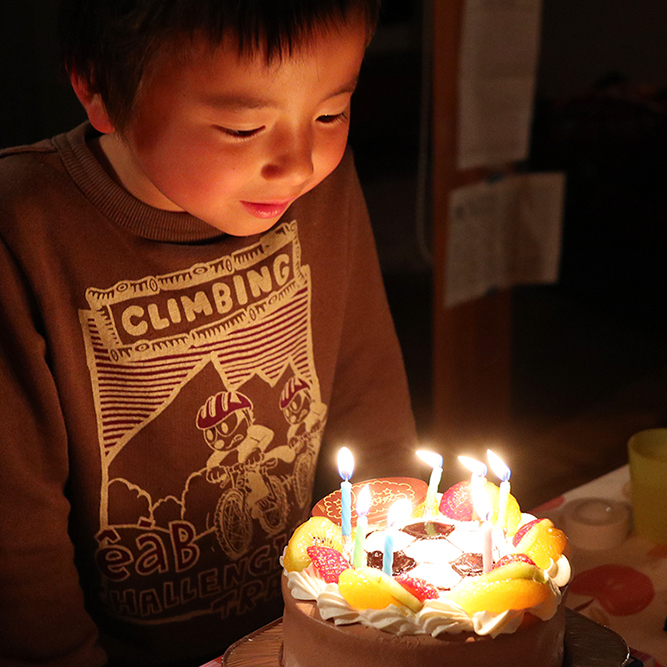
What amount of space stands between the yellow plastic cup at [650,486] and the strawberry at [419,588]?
18.0 inches

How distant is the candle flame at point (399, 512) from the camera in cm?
88

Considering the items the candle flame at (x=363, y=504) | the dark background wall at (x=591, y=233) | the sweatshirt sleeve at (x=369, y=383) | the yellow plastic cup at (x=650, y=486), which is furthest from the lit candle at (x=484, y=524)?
the dark background wall at (x=591, y=233)

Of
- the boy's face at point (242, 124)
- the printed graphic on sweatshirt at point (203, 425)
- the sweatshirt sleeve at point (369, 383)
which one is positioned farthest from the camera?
the sweatshirt sleeve at point (369, 383)

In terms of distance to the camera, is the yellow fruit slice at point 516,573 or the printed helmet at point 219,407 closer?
the yellow fruit slice at point 516,573

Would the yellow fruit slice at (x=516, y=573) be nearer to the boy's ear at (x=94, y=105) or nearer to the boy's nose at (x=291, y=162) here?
the boy's nose at (x=291, y=162)

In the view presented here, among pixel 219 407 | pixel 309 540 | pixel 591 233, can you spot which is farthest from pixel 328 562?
pixel 591 233

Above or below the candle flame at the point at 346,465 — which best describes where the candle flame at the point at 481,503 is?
below

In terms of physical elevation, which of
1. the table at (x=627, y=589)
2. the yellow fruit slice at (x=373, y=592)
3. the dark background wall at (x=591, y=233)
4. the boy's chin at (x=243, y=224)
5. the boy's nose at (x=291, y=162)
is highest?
the boy's nose at (x=291, y=162)

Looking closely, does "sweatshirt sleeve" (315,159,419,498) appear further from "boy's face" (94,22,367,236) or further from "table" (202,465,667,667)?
"boy's face" (94,22,367,236)

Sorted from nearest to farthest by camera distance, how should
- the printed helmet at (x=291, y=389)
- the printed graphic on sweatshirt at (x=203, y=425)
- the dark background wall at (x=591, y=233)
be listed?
the printed graphic on sweatshirt at (x=203, y=425)
the printed helmet at (x=291, y=389)
the dark background wall at (x=591, y=233)

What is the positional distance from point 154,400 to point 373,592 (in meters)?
0.45

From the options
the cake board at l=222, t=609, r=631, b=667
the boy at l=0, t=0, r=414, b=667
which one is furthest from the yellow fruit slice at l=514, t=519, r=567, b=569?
the boy at l=0, t=0, r=414, b=667

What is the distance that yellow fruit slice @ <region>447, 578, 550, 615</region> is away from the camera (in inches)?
29.9

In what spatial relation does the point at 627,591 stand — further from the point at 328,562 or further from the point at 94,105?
the point at 94,105
